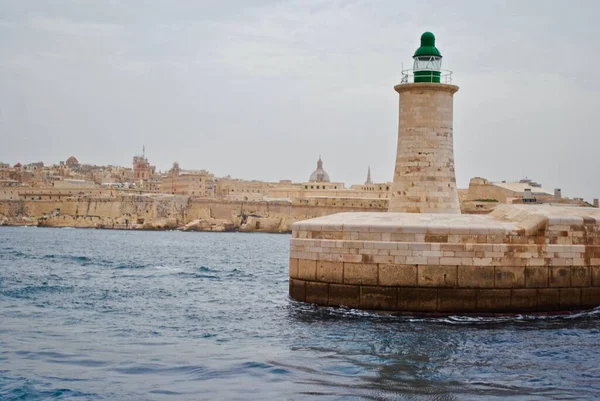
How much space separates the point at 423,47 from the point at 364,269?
6.89 m

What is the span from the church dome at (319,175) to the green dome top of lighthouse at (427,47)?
89.7m

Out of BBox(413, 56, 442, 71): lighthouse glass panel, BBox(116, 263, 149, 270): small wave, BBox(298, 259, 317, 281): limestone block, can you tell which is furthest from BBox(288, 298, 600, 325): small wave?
BBox(116, 263, 149, 270): small wave

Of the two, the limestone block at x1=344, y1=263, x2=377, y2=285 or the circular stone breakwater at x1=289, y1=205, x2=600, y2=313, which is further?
the limestone block at x1=344, y1=263, x2=377, y2=285

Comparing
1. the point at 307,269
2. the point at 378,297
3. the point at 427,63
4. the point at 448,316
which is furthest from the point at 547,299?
the point at 427,63

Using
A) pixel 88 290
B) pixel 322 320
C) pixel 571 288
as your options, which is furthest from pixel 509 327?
pixel 88 290

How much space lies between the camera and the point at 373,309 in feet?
40.2

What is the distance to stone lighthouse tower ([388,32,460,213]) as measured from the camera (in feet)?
55.6

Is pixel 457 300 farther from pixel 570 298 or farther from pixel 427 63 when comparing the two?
pixel 427 63

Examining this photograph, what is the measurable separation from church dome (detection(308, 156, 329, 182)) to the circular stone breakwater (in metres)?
95.3

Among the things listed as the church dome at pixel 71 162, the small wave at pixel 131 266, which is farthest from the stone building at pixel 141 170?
the small wave at pixel 131 266

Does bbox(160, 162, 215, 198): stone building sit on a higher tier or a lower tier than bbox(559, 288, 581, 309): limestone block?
higher

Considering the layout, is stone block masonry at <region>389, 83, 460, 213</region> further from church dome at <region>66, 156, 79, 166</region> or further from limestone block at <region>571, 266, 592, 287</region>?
church dome at <region>66, 156, 79, 166</region>

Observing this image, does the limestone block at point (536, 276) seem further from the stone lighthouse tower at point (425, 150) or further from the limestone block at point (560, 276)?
the stone lighthouse tower at point (425, 150)

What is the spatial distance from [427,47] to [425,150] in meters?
2.20
